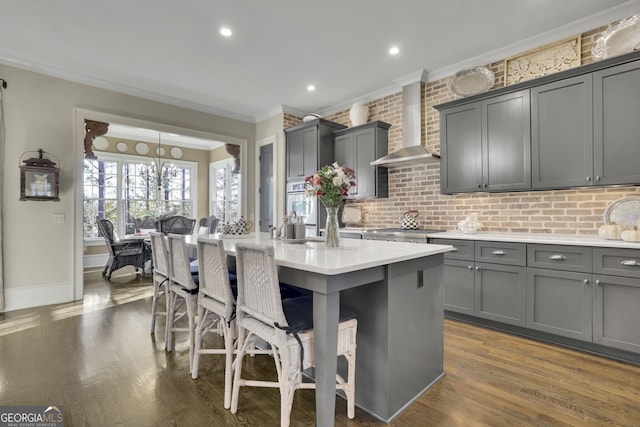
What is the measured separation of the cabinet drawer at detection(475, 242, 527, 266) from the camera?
2805 mm

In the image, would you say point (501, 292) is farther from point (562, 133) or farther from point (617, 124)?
point (617, 124)

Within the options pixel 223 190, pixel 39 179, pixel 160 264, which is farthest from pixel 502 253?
pixel 223 190

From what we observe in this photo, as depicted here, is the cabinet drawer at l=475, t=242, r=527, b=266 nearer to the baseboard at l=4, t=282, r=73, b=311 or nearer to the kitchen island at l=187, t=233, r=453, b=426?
the kitchen island at l=187, t=233, r=453, b=426

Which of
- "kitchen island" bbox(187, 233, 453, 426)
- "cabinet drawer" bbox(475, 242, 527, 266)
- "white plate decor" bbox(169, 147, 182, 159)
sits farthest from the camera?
"white plate decor" bbox(169, 147, 182, 159)

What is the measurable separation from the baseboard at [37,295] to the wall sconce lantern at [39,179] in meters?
1.10

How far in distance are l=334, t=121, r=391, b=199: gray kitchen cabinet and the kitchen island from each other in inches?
96.1

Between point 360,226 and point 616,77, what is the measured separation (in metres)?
3.29

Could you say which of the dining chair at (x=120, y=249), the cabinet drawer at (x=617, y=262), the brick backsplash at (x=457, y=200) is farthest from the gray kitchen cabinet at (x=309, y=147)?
the cabinet drawer at (x=617, y=262)

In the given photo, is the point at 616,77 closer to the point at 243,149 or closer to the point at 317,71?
the point at 317,71

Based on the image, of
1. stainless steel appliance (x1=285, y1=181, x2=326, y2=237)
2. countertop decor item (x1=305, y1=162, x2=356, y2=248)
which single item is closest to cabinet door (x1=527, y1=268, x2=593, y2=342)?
countertop decor item (x1=305, y1=162, x2=356, y2=248)

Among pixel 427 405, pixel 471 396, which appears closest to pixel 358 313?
pixel 427 405

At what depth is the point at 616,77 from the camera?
2.54m

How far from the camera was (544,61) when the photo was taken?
3199mm

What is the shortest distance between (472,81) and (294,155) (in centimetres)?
276
